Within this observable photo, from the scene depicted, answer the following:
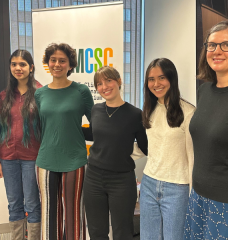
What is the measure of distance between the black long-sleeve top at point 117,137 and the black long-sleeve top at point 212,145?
0.45 meters

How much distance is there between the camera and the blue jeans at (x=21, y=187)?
1.89 metres

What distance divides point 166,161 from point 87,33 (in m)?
1.61

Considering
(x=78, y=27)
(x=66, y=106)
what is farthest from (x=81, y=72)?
(x=66, y=106)

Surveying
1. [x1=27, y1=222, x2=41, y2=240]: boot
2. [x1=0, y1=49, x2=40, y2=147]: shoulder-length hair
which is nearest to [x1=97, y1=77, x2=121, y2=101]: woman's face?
[x1=0, y1=49, x2=40, y2=147]: shoulder-length hair

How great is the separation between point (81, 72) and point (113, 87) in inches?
37.6

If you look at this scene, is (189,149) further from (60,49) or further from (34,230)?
(34,230)

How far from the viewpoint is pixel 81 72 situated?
2.50 m

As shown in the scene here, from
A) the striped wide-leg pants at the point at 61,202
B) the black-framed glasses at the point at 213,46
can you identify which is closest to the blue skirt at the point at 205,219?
the black-framed glasses at the point at 213,46

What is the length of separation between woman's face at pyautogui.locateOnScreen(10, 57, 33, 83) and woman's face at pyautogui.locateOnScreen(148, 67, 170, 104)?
99 cm

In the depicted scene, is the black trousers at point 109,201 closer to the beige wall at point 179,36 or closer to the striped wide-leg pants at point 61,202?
the striped wide-leg pants at point 61,202

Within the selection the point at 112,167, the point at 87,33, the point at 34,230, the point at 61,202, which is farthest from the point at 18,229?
the point at 87,33

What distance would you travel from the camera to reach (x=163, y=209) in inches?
54.7

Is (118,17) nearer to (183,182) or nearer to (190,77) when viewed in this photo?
(190,77)

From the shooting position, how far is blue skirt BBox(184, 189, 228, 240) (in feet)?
3.53
